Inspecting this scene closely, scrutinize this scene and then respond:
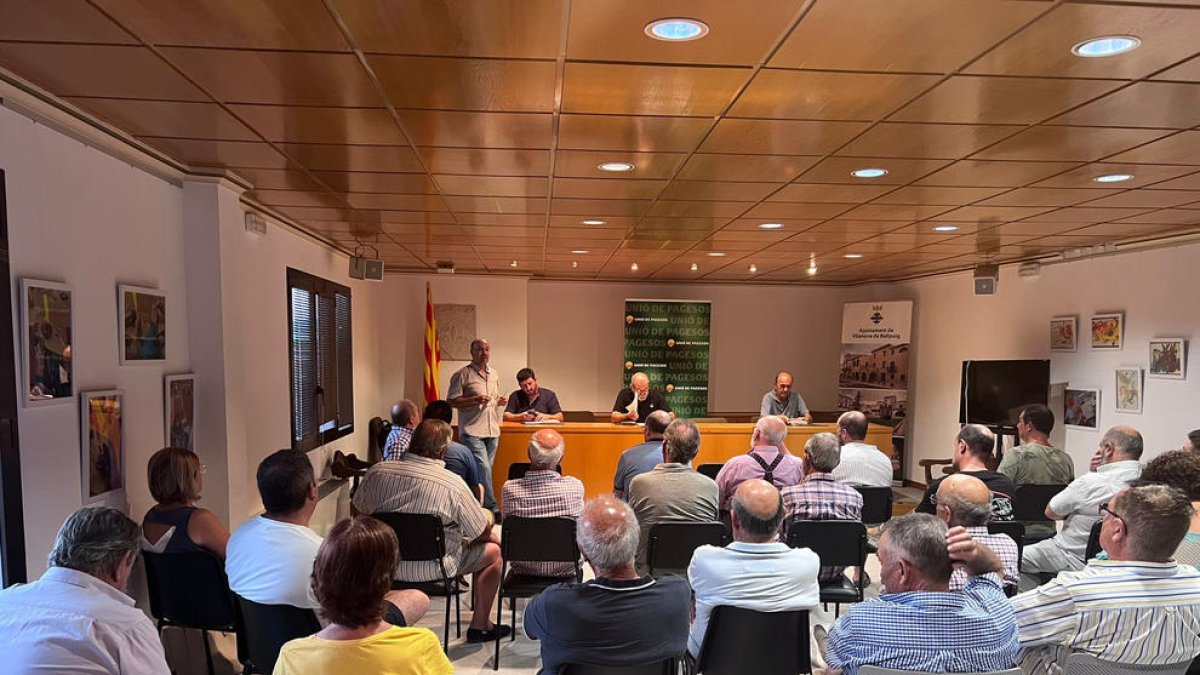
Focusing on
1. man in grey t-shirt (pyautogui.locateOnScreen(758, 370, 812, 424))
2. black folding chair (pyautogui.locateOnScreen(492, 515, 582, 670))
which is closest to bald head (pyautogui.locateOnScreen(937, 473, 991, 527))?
black folding chair (pyautogui.locateOnScreen(492, 515, 582, 670))

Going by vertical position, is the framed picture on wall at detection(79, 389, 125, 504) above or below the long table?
above

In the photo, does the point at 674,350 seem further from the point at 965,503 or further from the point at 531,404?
the point at 965,503

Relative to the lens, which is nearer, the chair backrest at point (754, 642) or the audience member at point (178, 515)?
the chair backrest at point (754, 642)

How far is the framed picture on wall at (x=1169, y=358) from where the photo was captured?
5.96 m

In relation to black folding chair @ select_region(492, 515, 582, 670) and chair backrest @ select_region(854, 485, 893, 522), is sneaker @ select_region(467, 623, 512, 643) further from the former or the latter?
chair backrest @ select_region(854, 485, 893, 522)

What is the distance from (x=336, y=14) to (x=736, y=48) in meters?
1.26

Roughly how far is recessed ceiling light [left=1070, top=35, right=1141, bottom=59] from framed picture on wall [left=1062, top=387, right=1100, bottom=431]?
18.9 feet

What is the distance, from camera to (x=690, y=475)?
13.0 ft

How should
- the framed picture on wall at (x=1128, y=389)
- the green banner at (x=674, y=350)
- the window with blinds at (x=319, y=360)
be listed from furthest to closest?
the green banner at (x=674, y=350), the framed picture on wall at (x=1128, y=389), the window with blinds at (x=319, y=360)

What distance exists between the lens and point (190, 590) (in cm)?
313

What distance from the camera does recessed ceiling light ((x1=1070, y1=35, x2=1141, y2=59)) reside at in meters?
2.23

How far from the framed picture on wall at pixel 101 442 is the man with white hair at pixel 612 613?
86.9 inches

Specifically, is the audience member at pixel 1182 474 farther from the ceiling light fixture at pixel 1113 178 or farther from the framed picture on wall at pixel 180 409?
the framed picture on wall at pixel 180 409

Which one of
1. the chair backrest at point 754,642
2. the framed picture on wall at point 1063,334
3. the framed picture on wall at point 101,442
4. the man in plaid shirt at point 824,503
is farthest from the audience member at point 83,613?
the framed picture on wall at point 1063,334
